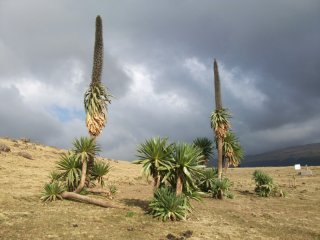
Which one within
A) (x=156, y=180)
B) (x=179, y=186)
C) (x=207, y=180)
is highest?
(x=207, y=180)

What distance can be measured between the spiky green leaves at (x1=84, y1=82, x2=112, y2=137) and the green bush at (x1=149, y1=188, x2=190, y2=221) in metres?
6.39

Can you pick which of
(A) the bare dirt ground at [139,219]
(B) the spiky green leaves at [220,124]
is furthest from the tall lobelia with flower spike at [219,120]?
(A) the bare dirt ground at [139,219]

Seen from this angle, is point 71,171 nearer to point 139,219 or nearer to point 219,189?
point 139,219

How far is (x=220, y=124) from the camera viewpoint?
3334 centimetres

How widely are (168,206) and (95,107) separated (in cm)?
828

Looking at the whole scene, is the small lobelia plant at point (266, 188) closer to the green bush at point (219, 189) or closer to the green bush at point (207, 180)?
the green bush at point (219, 189)

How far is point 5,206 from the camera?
65.7 ft

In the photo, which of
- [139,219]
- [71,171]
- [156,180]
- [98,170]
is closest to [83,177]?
→ [71,171]

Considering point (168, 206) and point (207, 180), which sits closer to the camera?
point (168, 206)

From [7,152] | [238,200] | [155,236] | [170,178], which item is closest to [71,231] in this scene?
[155,236]

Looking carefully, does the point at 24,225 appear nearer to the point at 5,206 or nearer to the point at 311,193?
the point at 5,206

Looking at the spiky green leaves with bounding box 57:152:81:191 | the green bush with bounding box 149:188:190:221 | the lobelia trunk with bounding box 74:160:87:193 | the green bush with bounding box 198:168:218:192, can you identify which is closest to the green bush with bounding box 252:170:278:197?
the green bush with bounding box 198:168:218:192

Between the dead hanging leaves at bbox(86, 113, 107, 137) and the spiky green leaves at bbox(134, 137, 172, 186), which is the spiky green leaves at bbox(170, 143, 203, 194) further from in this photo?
the dead hanging leaves at bbox(86, 113, 107, 137)

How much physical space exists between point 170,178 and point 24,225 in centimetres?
782
